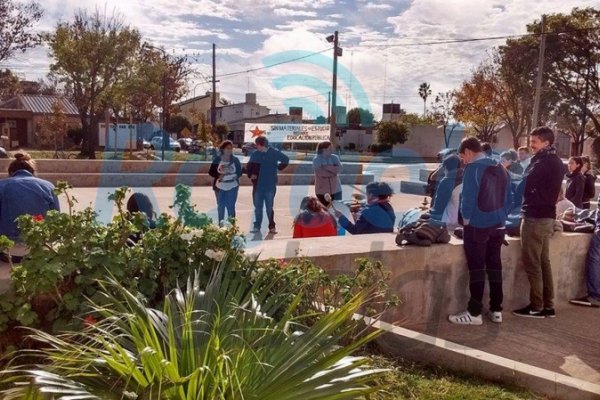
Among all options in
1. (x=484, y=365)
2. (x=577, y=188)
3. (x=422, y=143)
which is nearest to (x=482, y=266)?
(x=484, y=365)

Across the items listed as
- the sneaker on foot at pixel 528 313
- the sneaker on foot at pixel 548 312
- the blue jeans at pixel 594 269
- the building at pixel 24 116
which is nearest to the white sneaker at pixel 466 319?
the sneaker on foot at pixel 528 313

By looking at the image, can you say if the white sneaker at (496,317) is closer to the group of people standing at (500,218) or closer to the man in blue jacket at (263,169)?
the group of people standing at (500,218)

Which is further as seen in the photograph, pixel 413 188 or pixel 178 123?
pixel 178 123

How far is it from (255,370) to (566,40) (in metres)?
→ 36.4

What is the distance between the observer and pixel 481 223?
5375 millimetres

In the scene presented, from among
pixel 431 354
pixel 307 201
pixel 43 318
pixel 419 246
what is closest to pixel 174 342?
pixel 43 318

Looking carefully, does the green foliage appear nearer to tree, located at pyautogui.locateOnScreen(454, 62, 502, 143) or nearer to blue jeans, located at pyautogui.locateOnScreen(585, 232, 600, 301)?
blue jeans, located at pyautogui.locateOnScreen(585, 232, 600, 301)

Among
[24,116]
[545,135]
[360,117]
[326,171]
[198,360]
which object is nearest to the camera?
[198,360]

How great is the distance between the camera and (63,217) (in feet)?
10.6

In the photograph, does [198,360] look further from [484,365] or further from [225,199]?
[225,199]

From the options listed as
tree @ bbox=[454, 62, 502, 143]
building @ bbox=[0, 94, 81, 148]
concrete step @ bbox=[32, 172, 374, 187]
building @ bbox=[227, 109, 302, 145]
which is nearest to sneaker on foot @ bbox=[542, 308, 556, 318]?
concrete step @ bbox=[32, 172, 374, 187]

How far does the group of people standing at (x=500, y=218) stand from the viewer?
17.4 ft

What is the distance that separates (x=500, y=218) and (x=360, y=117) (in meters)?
56.2

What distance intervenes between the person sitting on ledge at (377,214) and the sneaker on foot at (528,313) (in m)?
1.52
